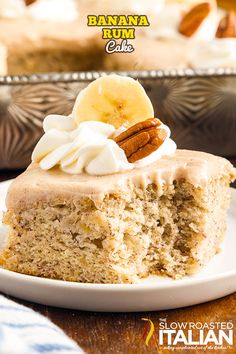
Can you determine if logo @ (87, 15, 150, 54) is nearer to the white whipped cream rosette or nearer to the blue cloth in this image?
the white whipped cream rosette

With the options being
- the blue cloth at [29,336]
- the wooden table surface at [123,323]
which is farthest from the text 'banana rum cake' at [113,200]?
the blue cloth at [29,336]

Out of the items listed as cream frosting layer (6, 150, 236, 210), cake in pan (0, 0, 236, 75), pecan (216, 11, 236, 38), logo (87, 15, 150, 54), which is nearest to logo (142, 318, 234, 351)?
cream frosting layer (6, 150, 236, 210)

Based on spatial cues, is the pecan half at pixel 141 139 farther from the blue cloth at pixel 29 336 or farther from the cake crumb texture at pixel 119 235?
the blue cloth at pixel 29 336

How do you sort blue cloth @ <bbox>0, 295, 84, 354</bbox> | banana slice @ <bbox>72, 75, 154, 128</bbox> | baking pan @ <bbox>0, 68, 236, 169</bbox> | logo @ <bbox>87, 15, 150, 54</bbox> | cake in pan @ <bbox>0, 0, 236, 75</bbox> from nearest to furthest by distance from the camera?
blue cloth @ <bbox>0, 295, 84, 354</bbox>
banana slice @ <bbox>72, 75, 154, 128</bbox>
logo @ <bbox>87, 15, 150, 54</bbox>
baking pan @ <bbox>0, 68, 236, 169</bbox>
cake in pan @ <bbox>0, 0, 236, 75</bbox>

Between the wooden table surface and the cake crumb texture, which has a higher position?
the cake crumb texture

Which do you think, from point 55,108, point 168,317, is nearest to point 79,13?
point 55,108

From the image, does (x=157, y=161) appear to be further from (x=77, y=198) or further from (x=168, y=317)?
(x=168, y=317)

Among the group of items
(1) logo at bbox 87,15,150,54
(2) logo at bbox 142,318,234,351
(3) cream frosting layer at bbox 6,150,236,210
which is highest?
(1) logo at bbox 87,15,150,54
